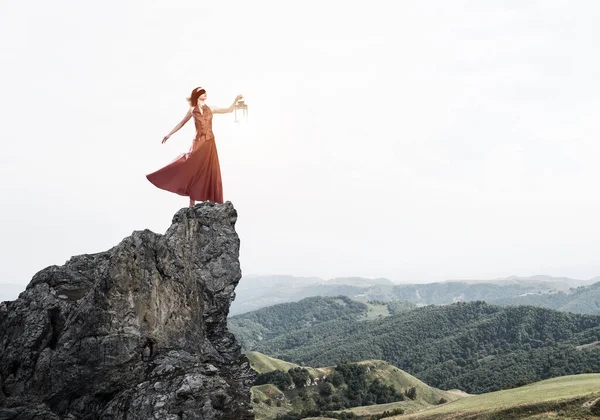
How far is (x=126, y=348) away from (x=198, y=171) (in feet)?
30.1

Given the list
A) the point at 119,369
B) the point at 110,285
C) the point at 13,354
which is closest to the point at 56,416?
the point at 119,369

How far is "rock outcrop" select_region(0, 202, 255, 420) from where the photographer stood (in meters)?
18.3

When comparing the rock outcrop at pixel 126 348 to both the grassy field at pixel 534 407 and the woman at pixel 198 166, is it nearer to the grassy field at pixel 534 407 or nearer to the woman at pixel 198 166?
the woman at pixel 198 166

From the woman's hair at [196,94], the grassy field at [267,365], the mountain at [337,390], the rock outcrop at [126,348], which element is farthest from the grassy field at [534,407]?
the grassy field at [267,365]

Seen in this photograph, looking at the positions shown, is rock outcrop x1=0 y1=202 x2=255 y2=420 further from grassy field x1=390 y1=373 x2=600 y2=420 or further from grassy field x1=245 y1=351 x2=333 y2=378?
grassy field x1=245 y1=351 x2=333 y2=378

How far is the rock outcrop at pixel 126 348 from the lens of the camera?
1827 centimetres

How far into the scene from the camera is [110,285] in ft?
62.7

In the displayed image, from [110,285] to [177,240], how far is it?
4.12 m

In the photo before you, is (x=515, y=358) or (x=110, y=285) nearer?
(x=110, y=285)

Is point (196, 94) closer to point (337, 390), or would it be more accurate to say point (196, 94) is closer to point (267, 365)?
point (337, 390)

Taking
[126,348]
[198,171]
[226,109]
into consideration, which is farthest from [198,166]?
[126,348]

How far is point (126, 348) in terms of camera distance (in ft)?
62.2

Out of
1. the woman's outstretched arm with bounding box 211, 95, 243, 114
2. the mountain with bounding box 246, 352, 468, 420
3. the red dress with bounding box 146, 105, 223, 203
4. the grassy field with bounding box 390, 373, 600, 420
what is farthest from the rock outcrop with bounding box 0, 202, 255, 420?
the mountain with bounding box 246, 352, 468, 420

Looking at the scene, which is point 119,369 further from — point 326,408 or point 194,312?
point 326,408
